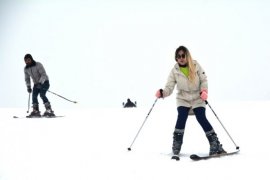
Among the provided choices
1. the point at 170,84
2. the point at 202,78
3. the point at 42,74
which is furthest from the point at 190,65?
the point at 42,74

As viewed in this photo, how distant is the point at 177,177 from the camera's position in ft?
17.7

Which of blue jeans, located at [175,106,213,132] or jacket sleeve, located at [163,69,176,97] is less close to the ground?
jacket sleeve, located at [163,69,176,97]

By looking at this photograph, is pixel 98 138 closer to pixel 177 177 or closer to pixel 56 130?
pixel 56 130

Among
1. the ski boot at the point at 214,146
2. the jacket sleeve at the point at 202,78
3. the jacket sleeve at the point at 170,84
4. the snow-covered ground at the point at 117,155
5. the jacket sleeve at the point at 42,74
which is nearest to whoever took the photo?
the snow-covered ground at the point at 117,155

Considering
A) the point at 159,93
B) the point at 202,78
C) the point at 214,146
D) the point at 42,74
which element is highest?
the point at 202,78

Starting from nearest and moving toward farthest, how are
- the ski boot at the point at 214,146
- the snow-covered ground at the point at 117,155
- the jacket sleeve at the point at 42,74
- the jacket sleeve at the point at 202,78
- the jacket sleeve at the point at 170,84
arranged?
the snow-covered ground at the point at 117,155 → the ski boot at the point at 214,146 → the jacket sleeve at the point at 202,78 → the jacket sleeve at the point at 170,84 → the jacket sleeve at the point at 42,74

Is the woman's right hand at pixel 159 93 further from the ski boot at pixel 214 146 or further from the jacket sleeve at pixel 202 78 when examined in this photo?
the ski boot at pixel 214 146

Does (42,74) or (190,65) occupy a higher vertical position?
(190,65)

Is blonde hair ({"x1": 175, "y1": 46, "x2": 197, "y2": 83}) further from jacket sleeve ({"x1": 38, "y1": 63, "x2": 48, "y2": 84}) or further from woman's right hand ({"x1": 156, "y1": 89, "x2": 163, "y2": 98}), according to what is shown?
jacket sleeve ({"x1": 38, "y1": 63, "x2": 48, "y2": 84})

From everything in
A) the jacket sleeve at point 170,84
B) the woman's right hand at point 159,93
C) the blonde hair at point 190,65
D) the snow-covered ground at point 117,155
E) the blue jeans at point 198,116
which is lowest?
the snow-covered ground at point 117,155

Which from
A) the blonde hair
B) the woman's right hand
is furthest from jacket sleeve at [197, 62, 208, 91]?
the woman's right hand

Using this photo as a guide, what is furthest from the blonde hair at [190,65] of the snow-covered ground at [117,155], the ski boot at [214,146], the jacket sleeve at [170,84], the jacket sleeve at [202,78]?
the snow-covered ground at [117,155]

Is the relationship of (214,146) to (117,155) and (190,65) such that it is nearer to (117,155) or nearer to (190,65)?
(190,65)

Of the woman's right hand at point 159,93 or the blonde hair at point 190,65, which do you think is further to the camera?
the woman's right hand at point 159,93
